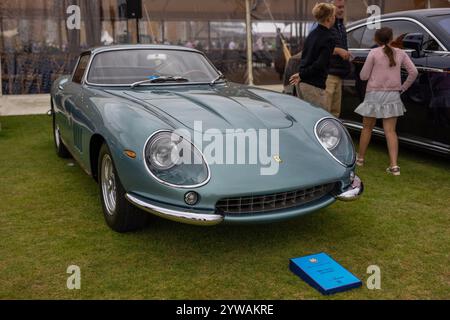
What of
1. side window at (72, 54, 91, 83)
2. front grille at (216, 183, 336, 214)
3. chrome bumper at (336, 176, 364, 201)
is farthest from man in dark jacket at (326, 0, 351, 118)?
side window at (72, 54, 91, 83)

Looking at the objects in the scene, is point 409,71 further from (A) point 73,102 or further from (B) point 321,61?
(A) point 73,102

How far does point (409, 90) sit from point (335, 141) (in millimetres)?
2237

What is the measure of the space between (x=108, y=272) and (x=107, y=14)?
984 centimetres

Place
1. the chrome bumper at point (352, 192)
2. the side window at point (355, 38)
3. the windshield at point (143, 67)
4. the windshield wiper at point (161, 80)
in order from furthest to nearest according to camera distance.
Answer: the side window at point (355, 38) → the windshield at point (143, 67) → the windshield wiper at point (161, 80) → the chrome bumper at point (352, 192)

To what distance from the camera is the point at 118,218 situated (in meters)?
3.21

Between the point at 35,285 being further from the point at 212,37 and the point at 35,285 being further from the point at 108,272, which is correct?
the point at 212,37

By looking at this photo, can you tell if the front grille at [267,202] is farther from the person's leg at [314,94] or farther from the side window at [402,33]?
the side window at [402,33]

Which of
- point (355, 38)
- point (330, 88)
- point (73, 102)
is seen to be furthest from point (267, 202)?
point (355, 38)

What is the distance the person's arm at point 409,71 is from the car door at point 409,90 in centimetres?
32

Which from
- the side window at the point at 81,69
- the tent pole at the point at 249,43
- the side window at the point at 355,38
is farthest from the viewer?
the tent pole at the point at 249,43

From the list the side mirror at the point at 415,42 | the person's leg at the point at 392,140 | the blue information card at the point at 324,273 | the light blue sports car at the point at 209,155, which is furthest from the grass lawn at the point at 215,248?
the side mirror at the point at 415,42

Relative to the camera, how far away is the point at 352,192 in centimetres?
312

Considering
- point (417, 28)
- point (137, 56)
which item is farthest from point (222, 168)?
point (417, 28)

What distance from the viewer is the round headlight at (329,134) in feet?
10.6
